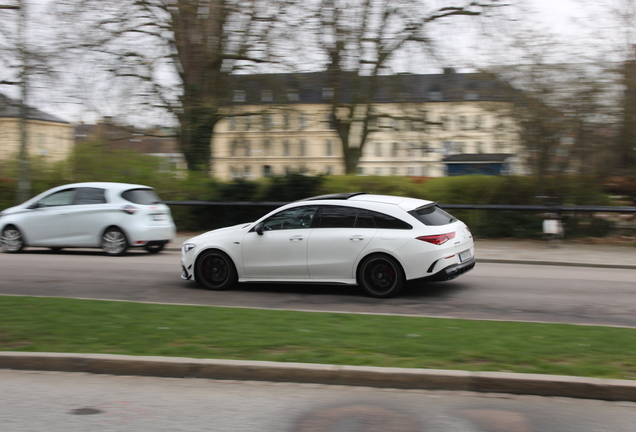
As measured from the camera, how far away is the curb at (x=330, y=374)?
4914 mm

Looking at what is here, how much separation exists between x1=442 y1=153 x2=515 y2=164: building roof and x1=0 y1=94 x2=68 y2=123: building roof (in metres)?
12.4

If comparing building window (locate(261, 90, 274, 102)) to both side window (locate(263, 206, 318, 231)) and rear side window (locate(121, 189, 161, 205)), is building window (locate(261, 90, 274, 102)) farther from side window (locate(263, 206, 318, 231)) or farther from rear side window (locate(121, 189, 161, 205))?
side window (locate(263, 206, 318, 231))

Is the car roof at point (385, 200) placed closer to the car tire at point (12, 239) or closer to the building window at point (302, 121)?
the car tire at point (12, 239)

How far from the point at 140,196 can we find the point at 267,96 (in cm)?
728

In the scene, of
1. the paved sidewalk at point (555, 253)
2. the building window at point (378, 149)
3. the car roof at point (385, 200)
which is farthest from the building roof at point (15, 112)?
the car roof at point (385, 200)

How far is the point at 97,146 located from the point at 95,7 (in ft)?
14.1

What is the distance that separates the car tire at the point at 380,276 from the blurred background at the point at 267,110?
901 centimetres

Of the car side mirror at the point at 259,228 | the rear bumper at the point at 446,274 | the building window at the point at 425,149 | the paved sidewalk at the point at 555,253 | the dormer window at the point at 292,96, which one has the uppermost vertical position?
the dormer window at the point at 292,96

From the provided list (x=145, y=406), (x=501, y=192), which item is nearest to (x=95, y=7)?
(x=501, y=192)

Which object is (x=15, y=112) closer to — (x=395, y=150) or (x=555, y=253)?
(x=395, y=150)

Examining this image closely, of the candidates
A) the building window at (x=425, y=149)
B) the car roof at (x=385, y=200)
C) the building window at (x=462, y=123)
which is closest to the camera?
the car roof at (x=385, y=200)

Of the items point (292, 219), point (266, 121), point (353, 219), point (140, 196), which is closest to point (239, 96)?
point (266, 121)

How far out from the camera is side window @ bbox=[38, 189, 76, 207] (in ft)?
48.1

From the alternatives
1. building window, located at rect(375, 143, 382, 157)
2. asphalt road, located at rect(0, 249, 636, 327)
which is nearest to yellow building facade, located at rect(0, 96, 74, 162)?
asphalt road, located at rect(0, 249, 636, 327)
